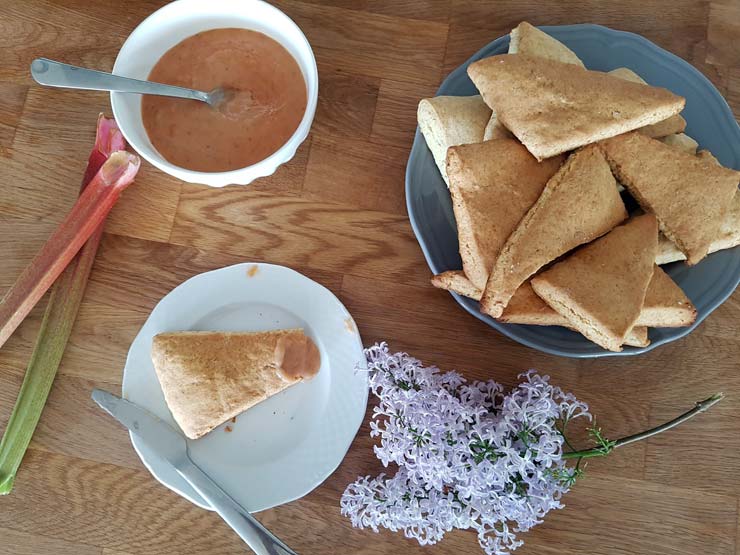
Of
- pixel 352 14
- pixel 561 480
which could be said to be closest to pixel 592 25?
pixel 352 14

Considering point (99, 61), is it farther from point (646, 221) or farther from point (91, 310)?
point (646, 221)

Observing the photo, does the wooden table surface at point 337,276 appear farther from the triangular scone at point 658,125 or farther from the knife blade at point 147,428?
the triangular scone at point 658,125

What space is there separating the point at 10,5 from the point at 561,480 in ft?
5.28

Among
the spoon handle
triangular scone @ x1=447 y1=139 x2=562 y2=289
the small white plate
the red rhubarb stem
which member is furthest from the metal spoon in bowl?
triangular scone @ x1=447 y1=139 x2=562 y2=289

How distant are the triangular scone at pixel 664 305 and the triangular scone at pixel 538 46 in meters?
0.46

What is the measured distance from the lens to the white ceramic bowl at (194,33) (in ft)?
3.93

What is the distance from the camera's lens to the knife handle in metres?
1.25

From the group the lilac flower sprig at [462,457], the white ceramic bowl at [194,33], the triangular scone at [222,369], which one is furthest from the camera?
the triangular scone at [222,369]

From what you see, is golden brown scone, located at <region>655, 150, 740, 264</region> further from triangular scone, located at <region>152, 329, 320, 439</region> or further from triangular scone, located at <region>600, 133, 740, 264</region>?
triangular scone, located at <region>152, 329, 320, 439</region>

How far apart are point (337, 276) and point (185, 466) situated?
51cm

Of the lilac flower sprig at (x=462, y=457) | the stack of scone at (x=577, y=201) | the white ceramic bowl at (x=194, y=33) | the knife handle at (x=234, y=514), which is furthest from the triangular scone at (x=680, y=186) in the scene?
the knife handle at (x=234, y=514)

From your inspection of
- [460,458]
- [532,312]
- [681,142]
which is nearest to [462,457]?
[460,458]

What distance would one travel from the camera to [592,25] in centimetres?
134

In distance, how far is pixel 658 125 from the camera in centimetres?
126
